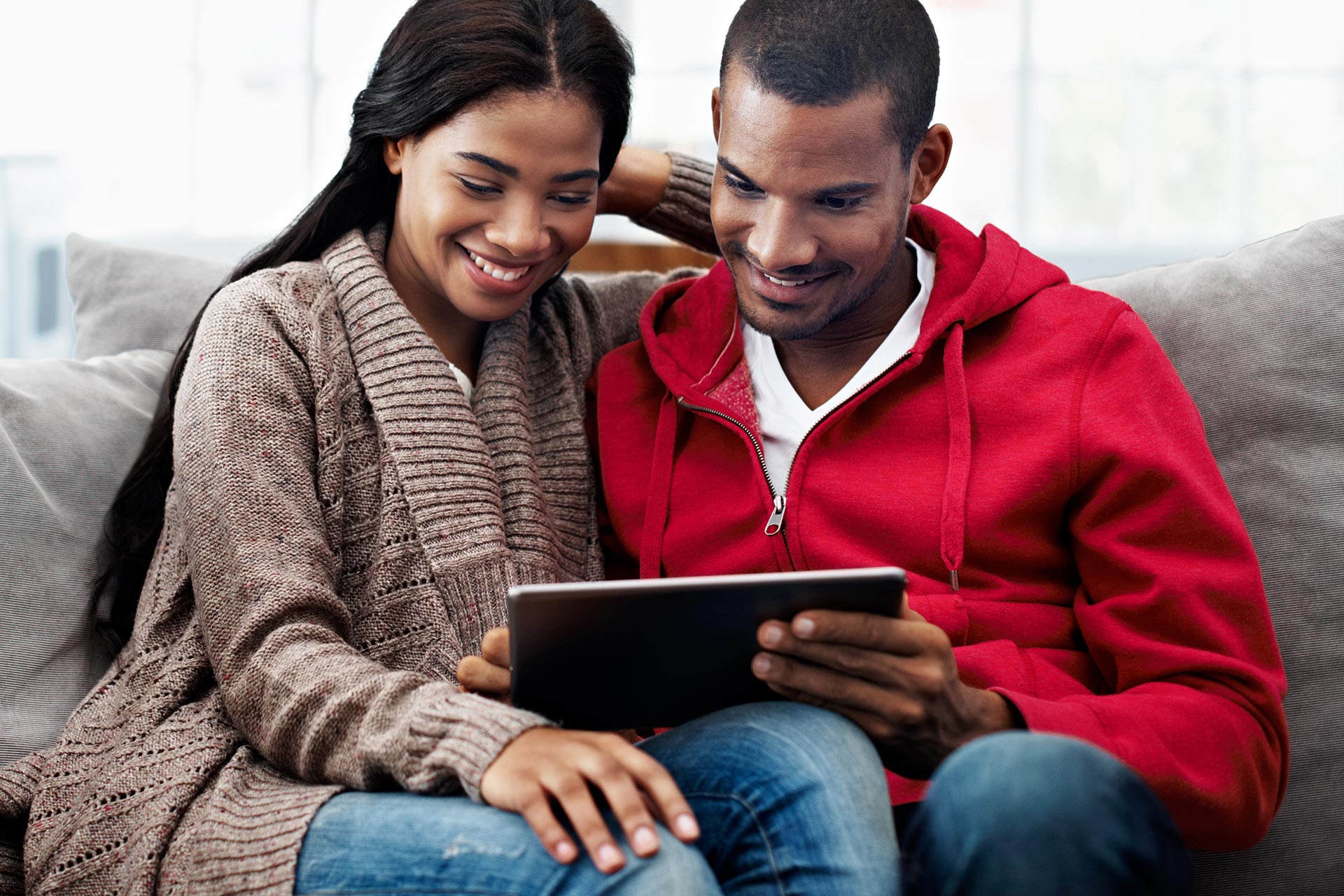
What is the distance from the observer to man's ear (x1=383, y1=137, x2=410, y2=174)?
3.96 ft

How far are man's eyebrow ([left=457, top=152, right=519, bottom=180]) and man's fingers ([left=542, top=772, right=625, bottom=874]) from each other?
600 mm

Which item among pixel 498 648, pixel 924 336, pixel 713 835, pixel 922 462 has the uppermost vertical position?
pixel 924 336

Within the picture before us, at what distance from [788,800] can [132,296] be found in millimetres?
1087

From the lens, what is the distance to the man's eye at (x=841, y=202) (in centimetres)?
112

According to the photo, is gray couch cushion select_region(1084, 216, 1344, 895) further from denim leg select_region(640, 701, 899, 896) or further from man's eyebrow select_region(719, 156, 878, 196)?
denim leg select_region(640, 701, 899, 896)

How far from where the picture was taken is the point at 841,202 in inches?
44.2

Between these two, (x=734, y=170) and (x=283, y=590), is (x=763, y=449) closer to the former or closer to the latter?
(x=734, y=170)

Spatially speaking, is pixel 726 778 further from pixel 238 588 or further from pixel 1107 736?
pixel 238 588

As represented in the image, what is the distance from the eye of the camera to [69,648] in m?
1.16

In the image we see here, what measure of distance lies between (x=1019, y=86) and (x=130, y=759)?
2.52 m

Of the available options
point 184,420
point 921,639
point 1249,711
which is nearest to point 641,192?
point 184,420

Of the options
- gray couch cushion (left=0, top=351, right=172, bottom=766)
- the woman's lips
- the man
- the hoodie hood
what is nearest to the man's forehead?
the man

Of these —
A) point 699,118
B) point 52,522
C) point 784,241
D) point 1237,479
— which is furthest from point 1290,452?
point 699,118

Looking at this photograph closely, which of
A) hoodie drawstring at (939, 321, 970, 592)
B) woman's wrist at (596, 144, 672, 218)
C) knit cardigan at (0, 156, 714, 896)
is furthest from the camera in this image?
woman's wrist at (596, 144, 672, 218)
